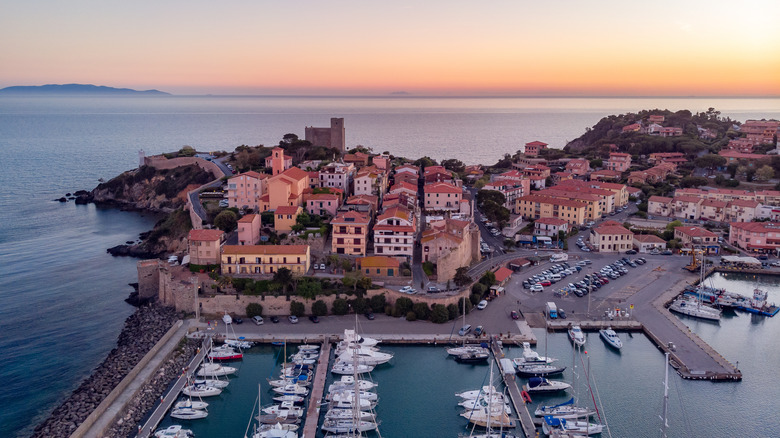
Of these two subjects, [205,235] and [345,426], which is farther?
[205,235]

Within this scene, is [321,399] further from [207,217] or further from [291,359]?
[207,217]

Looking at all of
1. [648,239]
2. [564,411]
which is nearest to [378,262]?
[564,411]

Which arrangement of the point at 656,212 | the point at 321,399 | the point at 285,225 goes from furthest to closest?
the point at 656,212 < the point at 285,225 < the point at 321,399

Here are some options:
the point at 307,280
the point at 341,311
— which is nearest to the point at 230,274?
the point at 307,280

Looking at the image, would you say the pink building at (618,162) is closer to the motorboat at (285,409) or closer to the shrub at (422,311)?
the shrub at (422,311)

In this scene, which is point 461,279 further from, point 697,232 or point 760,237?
point 760,237

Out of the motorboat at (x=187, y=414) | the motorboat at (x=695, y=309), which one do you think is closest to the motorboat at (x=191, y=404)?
the motorboat at (x=187, y=414)
